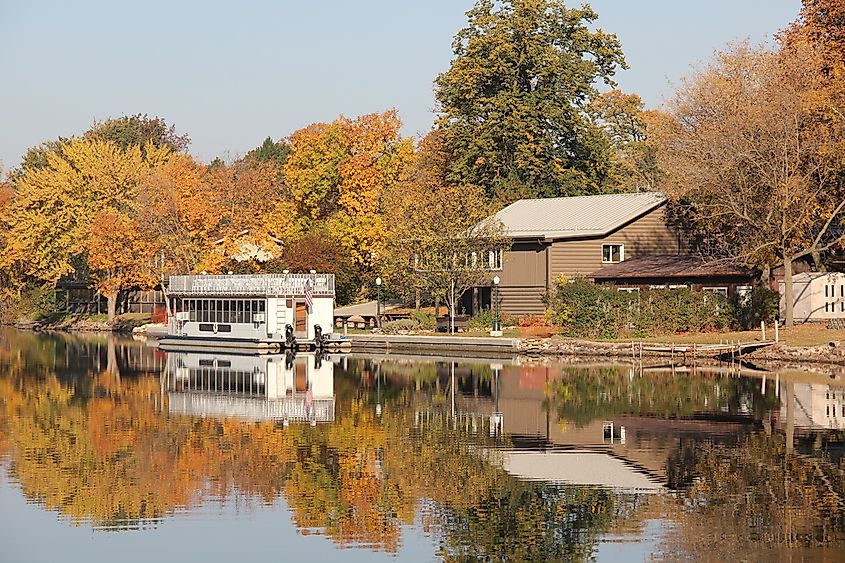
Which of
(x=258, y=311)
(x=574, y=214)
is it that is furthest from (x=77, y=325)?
(x=574, y=214)

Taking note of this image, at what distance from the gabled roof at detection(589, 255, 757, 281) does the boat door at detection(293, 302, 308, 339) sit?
14.4 metres

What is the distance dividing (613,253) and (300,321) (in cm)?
1629

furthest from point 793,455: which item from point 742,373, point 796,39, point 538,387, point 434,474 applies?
point 796,39

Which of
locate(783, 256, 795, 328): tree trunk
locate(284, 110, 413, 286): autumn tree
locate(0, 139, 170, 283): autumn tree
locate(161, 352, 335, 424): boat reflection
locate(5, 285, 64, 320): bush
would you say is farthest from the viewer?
locate(5, 285, 64, 320): bush

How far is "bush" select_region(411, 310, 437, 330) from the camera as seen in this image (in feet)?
225

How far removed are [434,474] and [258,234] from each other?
5711cm

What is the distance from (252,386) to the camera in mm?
47062

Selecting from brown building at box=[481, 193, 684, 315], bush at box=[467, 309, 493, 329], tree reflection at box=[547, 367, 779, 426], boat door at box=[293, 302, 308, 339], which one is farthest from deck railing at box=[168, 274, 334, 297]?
tree reflection at box=[547, 367, 779, 426]

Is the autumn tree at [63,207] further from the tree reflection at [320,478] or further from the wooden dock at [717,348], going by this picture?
the tree reflection at [320,478]

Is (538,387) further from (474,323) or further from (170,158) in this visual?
(170,158)

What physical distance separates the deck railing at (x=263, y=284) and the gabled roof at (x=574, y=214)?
10.4m

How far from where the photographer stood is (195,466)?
28.4 meters

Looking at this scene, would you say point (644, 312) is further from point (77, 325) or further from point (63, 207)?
point (77, 325)

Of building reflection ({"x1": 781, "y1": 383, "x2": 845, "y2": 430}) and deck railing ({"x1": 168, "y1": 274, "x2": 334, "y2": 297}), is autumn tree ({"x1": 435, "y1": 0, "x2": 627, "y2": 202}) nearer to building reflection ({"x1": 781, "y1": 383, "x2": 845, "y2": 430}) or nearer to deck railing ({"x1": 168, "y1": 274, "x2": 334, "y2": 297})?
deck railing ({"x1": 168, "y1": 274, "x2": 334, "y2": 297})
